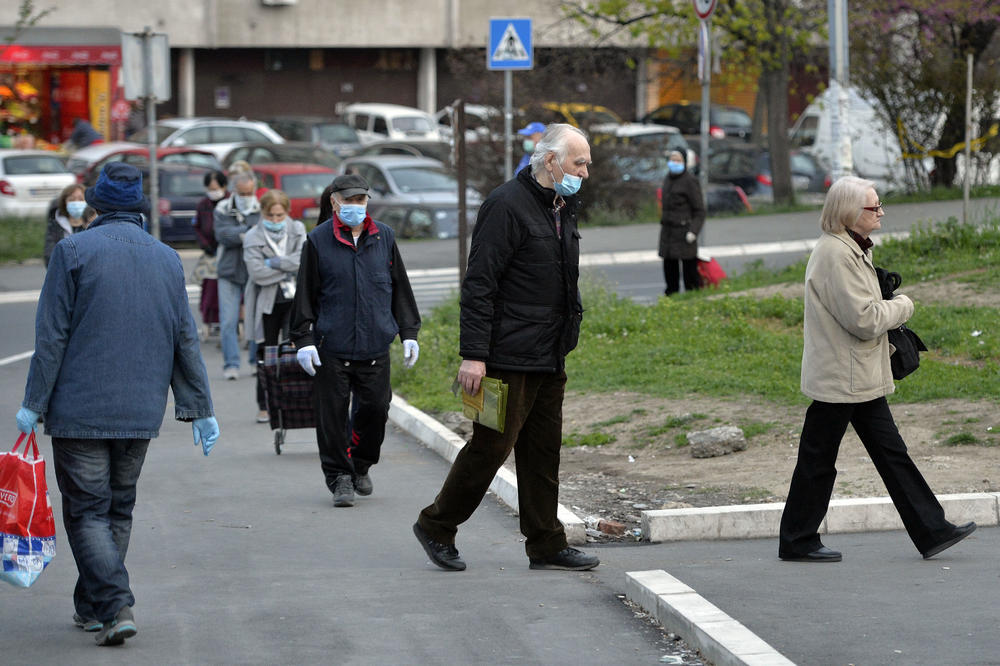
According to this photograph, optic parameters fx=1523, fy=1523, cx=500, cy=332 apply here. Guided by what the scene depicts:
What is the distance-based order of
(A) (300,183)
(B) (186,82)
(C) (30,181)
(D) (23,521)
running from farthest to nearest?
(B) (186,82), (C) (30,181), (A) (300,183), (D) (23,521)

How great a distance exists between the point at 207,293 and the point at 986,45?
A: 16.1 meters

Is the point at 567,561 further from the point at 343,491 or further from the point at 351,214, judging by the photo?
the point at 351,214

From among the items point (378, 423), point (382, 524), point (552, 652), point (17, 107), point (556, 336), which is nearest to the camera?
point (552, 652)

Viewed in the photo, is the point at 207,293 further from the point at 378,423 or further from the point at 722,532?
the point at 722,532

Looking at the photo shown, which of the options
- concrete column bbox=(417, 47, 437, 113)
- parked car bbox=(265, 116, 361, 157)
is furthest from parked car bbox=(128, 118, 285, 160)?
concrete column bbox=(417, 47, 437, 113)

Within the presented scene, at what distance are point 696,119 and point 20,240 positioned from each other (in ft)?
74.1

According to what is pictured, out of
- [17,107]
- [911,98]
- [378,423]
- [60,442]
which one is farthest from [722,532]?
[17,107]

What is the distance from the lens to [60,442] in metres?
5.43

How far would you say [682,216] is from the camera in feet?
51.1

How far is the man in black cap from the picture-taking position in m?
8.05

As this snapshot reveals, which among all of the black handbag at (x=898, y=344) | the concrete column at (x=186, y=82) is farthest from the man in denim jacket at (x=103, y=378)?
the concrete column at (x=186, y=82)

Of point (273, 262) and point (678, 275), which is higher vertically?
point (273, 262)

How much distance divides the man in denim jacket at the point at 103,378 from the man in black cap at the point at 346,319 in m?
2.43

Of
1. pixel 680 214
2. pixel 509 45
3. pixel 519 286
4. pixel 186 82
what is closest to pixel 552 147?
pixel 519 286
